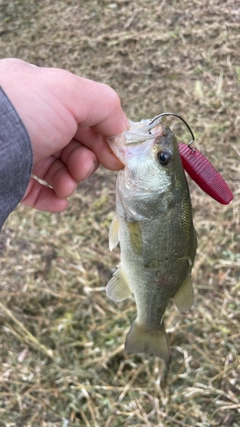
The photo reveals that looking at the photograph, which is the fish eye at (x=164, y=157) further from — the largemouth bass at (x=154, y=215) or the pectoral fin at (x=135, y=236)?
the pectoral fin at (x=135, y=236)

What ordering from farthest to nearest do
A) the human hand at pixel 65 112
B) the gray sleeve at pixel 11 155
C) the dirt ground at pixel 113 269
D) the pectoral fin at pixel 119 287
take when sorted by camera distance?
the dirt ground at pixel 113 269, the pectoral fin at pixel 119 287, the human hand at pixel 65 112, the gray sleeve at pixel 11 155

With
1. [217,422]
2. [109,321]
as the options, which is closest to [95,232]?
[109,321]

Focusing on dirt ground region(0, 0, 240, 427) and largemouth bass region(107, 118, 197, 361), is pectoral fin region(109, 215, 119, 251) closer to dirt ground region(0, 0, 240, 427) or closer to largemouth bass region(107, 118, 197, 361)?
largemouth bass region(107, 118, 197, 361)

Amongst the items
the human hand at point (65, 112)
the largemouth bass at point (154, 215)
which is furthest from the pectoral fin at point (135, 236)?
the human hand at point (65, 112)

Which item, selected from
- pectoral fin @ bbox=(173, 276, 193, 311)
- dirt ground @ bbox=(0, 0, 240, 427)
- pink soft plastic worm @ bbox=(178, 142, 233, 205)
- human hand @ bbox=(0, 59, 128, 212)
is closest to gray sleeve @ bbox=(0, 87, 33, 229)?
human hand @ bbox=(0, 59, 128, 212)

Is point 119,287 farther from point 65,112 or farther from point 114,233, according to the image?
point 65,112
